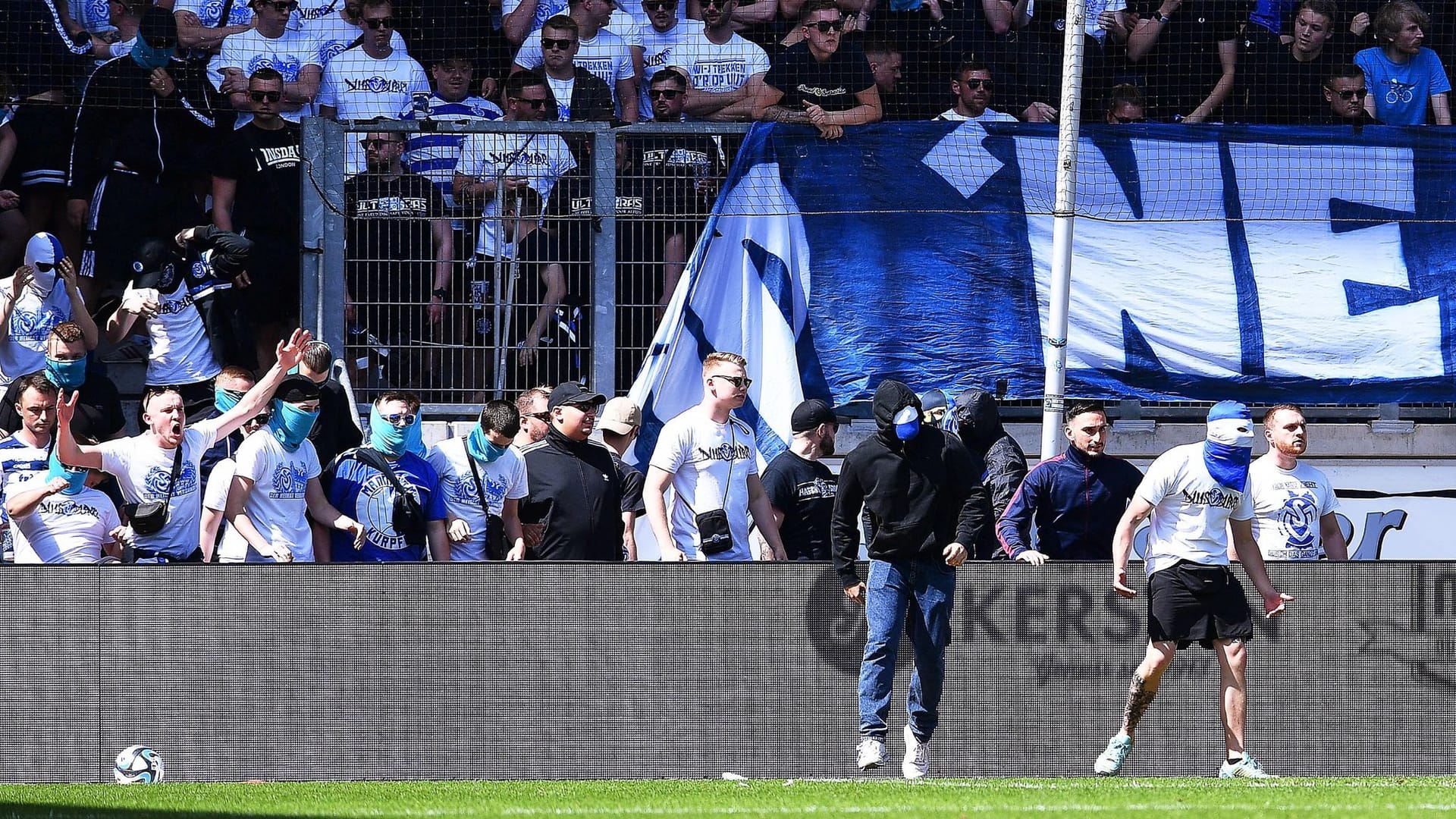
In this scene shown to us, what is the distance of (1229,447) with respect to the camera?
7730 mm

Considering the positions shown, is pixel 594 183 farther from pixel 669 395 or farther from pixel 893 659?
pixel 893 659

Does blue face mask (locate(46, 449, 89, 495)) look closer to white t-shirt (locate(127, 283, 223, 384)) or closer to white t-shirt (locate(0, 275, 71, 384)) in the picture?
white t-shirt (locate(0, 275, 71, 384))

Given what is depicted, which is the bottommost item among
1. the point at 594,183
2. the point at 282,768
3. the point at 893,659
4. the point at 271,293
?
the point at 282,768

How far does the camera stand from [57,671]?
8.02 m

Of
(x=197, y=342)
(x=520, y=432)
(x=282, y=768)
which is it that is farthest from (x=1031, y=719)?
(x=197, y=342)

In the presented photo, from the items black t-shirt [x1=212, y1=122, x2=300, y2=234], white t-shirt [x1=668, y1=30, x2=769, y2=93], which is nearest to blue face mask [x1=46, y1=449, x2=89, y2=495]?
black t-shirt [x1=212, y1=122, x2=300, y2=234]

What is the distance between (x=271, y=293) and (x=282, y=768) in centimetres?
528

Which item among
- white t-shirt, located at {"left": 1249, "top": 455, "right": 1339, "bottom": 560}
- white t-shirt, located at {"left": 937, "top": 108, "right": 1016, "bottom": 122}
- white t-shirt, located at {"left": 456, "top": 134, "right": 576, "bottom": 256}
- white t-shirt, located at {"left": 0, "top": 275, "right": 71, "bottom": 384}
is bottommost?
white t-shirt, located at {"left": 1249, "top": 455, "right": 1339, "bottom": 560}

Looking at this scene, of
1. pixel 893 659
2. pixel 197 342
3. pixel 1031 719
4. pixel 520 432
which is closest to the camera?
pixel 893 659

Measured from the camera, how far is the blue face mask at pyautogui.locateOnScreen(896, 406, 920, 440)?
24.6 ft

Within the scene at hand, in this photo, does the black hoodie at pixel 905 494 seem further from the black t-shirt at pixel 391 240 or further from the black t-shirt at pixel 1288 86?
the black t-shirt at pixel 1288 86

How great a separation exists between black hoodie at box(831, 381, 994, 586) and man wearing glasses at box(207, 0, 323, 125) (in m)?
6.71

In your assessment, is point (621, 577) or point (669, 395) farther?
point (669, 395)

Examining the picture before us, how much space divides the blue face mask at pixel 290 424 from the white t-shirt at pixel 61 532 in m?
0.96
